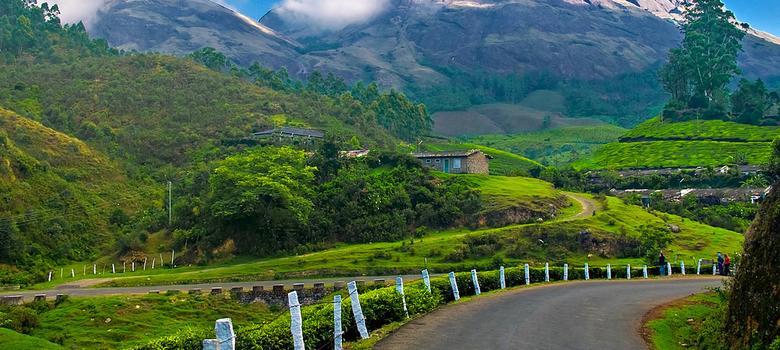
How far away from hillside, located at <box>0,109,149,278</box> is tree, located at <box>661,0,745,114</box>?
10851 cm

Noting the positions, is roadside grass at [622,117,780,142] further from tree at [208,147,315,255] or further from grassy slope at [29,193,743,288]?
tree at [208,147,315,255]

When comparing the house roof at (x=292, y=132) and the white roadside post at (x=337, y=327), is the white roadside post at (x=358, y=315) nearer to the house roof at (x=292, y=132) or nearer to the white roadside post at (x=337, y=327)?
the white roadside post at (x=337, y=327)

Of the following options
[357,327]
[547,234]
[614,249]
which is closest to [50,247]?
[547,234]

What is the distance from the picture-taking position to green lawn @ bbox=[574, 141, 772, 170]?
106250 mm

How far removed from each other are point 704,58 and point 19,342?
140 metres

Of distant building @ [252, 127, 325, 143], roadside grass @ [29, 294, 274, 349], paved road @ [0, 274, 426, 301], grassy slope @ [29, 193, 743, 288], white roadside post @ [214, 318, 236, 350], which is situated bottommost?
roadside grass @ [29, 294, 274, 349]

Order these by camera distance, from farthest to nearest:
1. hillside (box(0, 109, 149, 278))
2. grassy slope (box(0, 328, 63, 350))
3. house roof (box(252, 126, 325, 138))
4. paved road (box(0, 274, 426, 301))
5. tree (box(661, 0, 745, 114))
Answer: tree (box(661, 0, 745, 114)) → house roof (box(252, 126, 325, 138)) → hillside (box(0, 109, 149, 278)) → paved road (box(0, 274, 426, 301)) → grassy slope (box(0, 328, 63, 350))

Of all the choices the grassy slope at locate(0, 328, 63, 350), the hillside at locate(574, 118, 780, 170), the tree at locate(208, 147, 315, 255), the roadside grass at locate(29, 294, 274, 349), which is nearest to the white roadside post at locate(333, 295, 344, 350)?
the grassy slope at locate(0, 328, 63, 350)

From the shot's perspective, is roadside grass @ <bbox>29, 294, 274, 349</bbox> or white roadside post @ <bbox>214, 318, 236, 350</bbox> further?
roadside grass @ <bbox>29, 294, 274, 349</bbox>

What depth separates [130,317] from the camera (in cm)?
4162

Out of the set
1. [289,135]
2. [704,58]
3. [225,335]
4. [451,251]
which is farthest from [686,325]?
[704,58]

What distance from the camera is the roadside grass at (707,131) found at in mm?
117375

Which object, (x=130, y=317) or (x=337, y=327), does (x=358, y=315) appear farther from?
(x=130, y=317)

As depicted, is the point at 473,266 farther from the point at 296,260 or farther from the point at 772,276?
the point at 772,276
